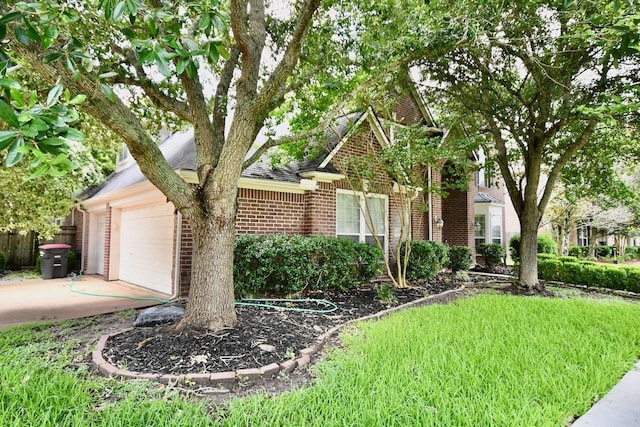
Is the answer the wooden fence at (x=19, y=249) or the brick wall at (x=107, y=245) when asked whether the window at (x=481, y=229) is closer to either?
the brick wall at (x=107, y=245)

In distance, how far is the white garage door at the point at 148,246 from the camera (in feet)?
27.9

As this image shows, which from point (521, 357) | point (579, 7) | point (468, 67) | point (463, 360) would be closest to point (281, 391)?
point (463, 360)

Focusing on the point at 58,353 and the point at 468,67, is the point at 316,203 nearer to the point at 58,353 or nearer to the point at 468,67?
the point at 468,67

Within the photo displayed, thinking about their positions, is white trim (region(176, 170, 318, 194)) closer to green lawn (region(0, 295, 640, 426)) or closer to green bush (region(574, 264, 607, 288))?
green lawn (region(0, 295, 640, 426))

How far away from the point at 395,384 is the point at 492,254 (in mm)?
13577

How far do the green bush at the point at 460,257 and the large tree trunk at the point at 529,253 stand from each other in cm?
309

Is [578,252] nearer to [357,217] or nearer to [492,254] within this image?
[492,254]

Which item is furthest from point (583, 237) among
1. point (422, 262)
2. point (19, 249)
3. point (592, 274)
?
point (19, 249)

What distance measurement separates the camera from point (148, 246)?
31.2ft

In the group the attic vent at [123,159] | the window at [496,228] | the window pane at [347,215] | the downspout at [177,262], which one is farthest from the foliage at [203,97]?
the window at [496,228]

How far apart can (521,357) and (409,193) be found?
596 cm

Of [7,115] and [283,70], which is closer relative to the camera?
[7,115]

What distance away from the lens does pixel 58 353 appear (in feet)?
14.2

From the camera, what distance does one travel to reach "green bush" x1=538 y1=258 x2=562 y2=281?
11844mm
